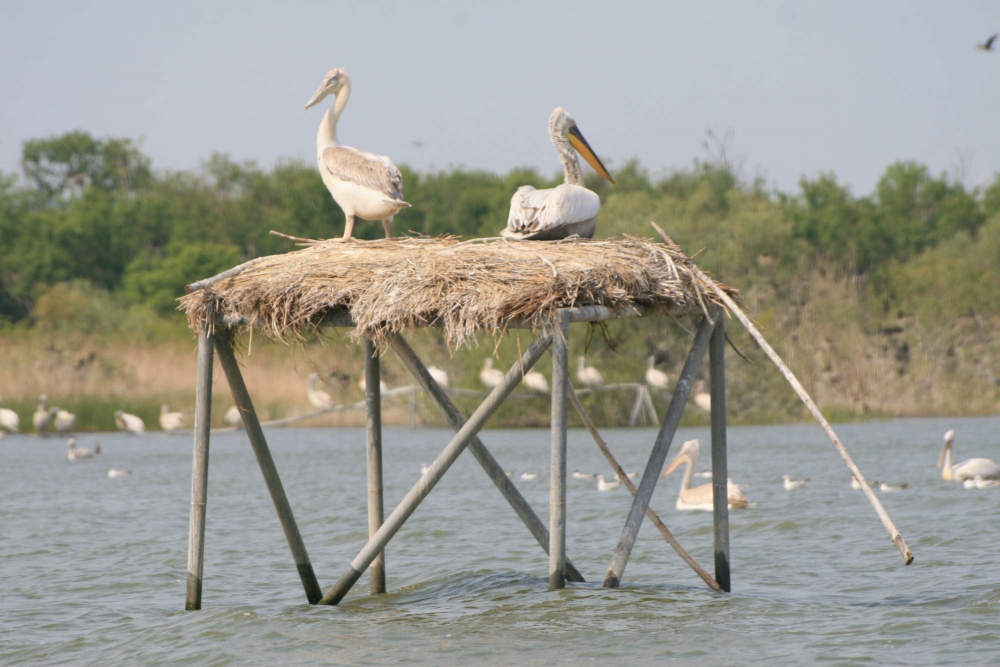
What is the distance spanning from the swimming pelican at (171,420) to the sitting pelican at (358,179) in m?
22.1

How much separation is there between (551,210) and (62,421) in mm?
24986

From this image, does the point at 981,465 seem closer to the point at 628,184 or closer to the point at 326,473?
the point at 326,473

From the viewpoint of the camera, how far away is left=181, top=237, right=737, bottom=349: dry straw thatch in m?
8.13

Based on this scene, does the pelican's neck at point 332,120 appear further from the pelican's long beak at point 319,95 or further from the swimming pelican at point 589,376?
the swimming pelican at point 589,376

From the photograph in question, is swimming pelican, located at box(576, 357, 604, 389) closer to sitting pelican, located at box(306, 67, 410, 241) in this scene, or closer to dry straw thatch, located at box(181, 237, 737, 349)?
sitting pelican, located at box(306, 67, 410, 241)

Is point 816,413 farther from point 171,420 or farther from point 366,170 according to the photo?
point 171,420

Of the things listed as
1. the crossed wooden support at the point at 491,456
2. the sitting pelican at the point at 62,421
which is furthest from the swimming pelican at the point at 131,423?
the crossed wooden support at the point at 491,456

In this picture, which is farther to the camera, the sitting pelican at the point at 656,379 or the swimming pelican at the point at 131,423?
the swimming pelican at the point at 131,423

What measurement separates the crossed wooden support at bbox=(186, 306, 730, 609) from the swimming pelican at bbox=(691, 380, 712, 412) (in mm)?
14375

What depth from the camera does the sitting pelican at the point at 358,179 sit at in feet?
31.0

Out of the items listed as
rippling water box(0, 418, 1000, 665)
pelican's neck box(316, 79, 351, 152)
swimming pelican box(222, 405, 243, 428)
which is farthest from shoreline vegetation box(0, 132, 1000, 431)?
pelican's neck box(316, 79, 351, 152)

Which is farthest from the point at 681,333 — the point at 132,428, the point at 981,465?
the point at 981,465

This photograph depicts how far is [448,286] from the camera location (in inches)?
329

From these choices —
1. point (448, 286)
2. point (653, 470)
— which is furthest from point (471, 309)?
point (653, 470)
